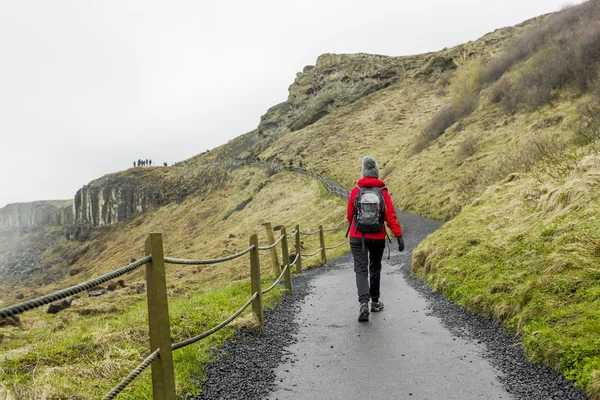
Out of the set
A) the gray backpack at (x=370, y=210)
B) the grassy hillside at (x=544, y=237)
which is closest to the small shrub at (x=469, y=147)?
the grassy hillside at (x=544, y=237)

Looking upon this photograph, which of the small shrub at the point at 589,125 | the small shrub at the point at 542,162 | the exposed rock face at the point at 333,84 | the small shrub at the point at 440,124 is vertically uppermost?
the exposed rock face at the point at 333,84

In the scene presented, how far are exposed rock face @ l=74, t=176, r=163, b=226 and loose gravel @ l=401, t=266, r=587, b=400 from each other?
2607 inches

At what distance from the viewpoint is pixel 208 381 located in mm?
4641

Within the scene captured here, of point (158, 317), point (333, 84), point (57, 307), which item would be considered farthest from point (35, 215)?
point (158, 317)

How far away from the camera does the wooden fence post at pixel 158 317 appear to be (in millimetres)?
3404

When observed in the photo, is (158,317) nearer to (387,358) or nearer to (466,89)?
(387,358)

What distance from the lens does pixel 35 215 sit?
116438 millimetres

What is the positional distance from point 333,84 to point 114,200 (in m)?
43.7

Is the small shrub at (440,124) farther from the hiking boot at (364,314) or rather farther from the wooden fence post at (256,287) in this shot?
the wooden fence post at (256,287)

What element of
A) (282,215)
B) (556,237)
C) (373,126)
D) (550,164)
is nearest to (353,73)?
(373,126)

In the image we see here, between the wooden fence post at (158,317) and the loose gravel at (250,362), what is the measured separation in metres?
0.84

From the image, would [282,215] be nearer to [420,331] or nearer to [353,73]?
[420,331]

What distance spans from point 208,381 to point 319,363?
4.34 feet

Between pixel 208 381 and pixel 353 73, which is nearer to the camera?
pixel 208 381
